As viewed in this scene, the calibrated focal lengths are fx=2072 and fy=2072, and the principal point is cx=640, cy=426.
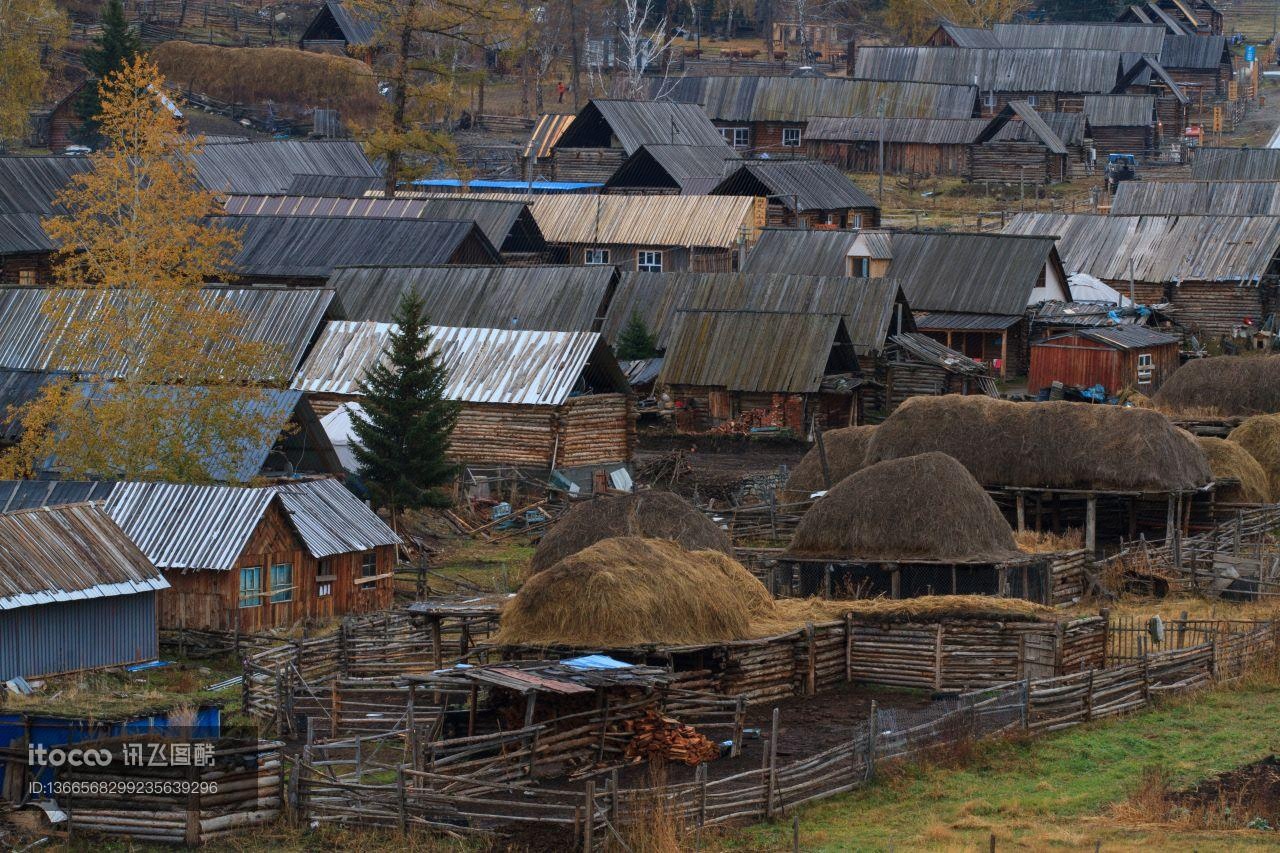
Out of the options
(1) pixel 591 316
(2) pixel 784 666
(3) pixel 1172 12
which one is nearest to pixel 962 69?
(3) pixel 1172 12

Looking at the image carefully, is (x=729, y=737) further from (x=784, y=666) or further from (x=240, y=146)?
(x=240, y=146)

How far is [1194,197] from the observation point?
74.7 metres

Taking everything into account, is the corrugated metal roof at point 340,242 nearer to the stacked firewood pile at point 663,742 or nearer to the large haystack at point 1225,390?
the large haystack at point 1225,390

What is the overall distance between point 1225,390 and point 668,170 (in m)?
31.3

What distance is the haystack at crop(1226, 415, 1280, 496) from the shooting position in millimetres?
43969

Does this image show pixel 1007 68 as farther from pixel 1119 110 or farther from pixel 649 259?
pixel 649 259

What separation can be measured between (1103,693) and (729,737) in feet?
17.3

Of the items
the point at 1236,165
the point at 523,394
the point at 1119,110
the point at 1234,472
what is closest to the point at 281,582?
the point at 523,394

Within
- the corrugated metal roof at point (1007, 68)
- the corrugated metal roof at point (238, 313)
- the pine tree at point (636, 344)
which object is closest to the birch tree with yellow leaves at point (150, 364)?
the corrugated metal roof at point (238, 313)

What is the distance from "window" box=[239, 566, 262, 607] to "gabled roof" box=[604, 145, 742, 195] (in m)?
43.0

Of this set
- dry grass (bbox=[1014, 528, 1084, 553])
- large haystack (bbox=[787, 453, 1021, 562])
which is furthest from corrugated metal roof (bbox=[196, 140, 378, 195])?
large haystack (bbox=[787, 453, 1021, 562])

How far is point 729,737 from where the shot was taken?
2617 centimetres

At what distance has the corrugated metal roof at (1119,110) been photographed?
9288 cm

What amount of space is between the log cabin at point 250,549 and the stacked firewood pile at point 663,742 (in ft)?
33.3
